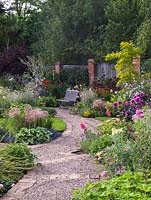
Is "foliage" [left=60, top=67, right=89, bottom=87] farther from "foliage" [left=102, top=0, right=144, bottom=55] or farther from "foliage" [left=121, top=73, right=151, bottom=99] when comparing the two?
"foliage" [left=121, top=73, right=151, bottom=99]

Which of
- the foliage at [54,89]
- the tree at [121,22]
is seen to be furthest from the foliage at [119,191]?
Result: the tree at [121,22]

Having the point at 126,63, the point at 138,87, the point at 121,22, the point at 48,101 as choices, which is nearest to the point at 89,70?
the point at 121,22

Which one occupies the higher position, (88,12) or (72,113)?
(88,12)

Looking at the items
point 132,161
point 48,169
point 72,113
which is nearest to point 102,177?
point 132,161

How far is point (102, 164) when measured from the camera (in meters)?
6.20

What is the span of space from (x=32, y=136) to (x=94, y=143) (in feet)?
6.40

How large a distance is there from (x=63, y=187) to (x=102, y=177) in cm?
59

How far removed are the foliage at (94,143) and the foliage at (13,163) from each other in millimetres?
1168

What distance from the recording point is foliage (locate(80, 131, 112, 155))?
22.5ft

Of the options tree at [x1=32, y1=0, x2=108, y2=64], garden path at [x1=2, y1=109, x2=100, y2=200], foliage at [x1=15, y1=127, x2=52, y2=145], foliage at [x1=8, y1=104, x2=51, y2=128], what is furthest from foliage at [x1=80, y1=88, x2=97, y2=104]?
tree at [x1=32, y1=0, x2=108, y2=64]

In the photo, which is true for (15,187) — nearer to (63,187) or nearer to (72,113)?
(63,187)

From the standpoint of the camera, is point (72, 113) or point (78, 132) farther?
point (72, 113)

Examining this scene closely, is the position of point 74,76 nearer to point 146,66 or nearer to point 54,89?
point 54,89

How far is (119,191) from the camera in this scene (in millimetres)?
3225
